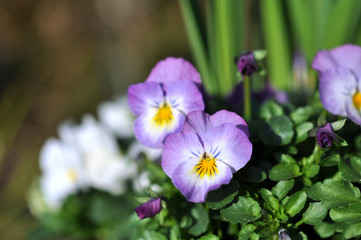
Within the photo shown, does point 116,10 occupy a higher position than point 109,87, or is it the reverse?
point 116,10

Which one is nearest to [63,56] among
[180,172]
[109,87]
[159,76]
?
[109,87]

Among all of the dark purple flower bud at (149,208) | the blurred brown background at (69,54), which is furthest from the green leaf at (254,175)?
the blurred brown background at (69,54)

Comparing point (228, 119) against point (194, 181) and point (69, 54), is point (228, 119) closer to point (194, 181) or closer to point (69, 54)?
point (194, 181)

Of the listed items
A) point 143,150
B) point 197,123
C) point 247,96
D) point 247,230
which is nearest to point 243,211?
point 247,230

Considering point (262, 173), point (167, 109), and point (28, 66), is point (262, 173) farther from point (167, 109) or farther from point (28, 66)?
point (28, 66)

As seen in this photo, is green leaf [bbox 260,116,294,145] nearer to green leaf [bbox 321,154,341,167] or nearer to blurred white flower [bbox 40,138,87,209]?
green leaf [bbox 321,154,341,167]

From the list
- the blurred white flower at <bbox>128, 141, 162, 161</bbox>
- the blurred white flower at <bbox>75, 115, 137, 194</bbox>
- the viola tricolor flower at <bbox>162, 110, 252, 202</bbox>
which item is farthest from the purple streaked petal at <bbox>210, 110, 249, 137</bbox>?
the blurred white flower at <bbox>75, 115, 137, 194</bbox>
